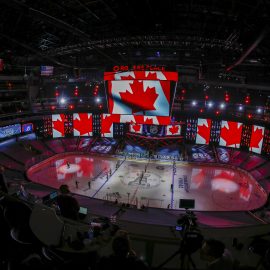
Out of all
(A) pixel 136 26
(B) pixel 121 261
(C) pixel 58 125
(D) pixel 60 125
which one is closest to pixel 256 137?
(A) pixel 136 26

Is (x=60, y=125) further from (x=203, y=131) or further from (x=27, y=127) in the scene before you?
(x=203, y=131)

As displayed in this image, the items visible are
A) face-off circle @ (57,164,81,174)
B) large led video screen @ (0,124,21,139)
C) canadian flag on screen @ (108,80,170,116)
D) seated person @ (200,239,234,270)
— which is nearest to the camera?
seated person @ (200,239,234,270)

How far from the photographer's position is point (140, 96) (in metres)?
16.0

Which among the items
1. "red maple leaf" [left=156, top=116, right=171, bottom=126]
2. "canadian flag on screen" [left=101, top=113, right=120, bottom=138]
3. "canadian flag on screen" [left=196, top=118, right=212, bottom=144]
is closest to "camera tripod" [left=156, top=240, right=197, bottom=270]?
"red maple leaf" [left=156, top=116, right=171, bottom=126]

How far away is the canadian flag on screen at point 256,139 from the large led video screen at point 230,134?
127 cm

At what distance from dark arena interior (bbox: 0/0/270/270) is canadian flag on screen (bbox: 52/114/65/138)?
0.11 m

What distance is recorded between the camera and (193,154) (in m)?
25.3

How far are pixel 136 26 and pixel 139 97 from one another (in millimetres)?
4247

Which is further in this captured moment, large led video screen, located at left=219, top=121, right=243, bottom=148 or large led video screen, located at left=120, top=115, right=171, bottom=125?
large led video screen, located at left=219, top=121, right=243, bottom=148

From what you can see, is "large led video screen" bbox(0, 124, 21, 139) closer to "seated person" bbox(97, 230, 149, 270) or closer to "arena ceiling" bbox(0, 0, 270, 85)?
"arena ceiling" bbox(0, 0, 270, 85)

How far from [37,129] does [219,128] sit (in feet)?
60.9

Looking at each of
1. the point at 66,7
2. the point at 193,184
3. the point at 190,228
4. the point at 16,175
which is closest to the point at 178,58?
the point at 193,184

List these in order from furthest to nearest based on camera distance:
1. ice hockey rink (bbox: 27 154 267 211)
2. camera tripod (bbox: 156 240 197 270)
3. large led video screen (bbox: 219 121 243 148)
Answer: large led video screen (bbox: 219 121 243 148) → ice hockey rink (bbox: 27 154 267 211) → camera tripod (bbox: 156 240 197 270)

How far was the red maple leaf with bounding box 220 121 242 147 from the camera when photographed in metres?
24.5
